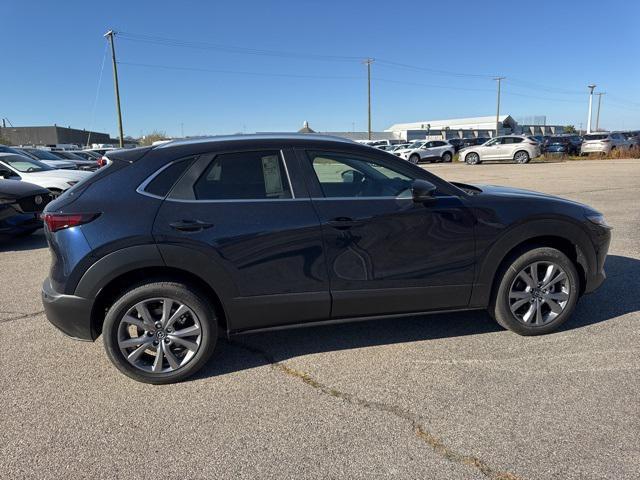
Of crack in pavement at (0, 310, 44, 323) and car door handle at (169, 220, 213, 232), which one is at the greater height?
car door handle at (169, 220, 213, 232)

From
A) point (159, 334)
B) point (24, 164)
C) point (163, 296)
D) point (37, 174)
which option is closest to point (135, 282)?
point (163, 296)

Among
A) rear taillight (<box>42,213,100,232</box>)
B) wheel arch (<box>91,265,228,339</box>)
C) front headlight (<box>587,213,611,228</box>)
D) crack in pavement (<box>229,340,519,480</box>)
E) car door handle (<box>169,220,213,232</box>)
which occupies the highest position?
rear taillight (<box>42,213,100,232</box>)

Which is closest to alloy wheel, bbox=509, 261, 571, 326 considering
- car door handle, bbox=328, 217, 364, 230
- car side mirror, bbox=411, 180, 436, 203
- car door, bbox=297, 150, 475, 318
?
car door, bbox=297, 150, 475, 318

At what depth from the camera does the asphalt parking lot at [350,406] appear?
2.48 metres

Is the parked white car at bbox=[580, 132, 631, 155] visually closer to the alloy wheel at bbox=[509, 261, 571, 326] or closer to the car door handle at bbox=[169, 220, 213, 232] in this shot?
the alloy wheel at bbox=[509, 261, 571, 326]

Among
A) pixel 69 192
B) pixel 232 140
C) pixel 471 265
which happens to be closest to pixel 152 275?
pixel 69 192

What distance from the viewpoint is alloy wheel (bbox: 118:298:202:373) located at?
10.7 ft

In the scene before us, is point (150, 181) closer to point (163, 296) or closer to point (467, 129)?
point (163, 296)

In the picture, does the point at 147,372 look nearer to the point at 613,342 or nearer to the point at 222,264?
the point at 222,264

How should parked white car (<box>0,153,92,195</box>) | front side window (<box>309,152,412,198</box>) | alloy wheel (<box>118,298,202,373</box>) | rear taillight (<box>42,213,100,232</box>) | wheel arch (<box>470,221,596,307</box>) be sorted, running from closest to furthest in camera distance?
rear taillight (<box>42,213,100,232</box>), alloy wheel (<box>118,298,202,373</box>), front side window (<box>309,152,412,198</box>), wheel arch (<box>470,221,596,307</box>), parked white car (<box>0,153,92,195</box>)

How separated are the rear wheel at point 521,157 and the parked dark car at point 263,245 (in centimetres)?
2814

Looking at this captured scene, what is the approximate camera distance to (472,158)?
31031 millimetres

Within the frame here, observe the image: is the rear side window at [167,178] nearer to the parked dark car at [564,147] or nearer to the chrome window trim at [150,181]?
the chrome window trim at [150,181]

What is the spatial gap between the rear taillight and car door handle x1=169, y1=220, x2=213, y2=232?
529mm
